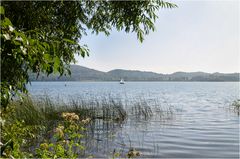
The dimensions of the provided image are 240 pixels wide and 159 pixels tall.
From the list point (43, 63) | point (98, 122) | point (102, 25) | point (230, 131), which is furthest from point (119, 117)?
point (43, 63)

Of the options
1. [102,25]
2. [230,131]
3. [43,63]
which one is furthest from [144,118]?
[43,63]

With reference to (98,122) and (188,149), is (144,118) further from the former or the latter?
(188,149)

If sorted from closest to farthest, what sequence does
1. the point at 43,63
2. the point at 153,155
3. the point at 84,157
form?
the point at 43,63 → the point at 84,157 → the point at 153,155

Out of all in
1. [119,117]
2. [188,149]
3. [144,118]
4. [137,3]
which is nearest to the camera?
[137,3]

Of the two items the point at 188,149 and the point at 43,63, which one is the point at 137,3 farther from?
the point at 188,149

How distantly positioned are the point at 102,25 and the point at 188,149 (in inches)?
240

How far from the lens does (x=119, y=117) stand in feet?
55.6

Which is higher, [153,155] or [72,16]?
[72,16]

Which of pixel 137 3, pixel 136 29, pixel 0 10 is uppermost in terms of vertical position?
pixel 137 3

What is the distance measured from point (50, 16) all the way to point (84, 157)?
5234mm

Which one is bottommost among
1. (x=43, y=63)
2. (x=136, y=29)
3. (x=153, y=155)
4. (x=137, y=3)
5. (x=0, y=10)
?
(x=153, y=155)

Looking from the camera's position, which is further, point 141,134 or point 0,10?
point 141,134

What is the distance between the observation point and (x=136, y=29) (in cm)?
533

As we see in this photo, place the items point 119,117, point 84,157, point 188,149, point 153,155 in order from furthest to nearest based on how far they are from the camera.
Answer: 1. point 119,117
2. point 188,149
3. point 153,155
4. point 84,157
